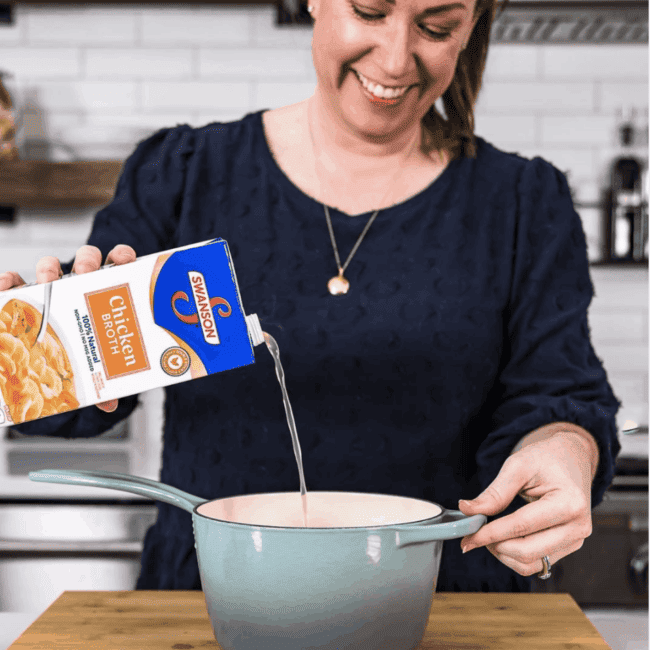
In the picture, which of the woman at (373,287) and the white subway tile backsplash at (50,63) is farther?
the white subway tile backsplash at (50,63)

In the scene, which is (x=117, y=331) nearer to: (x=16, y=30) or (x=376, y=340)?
(x=376, y=340)

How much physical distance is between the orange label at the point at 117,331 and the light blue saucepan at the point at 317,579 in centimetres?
9

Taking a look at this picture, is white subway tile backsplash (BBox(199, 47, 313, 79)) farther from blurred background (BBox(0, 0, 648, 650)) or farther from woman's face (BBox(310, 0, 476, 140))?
woman's face (BBox(310, 0, 476, 140))

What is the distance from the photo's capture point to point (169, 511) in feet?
2.82

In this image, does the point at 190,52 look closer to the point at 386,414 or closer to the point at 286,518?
the point at 386,414

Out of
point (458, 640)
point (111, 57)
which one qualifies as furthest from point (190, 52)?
point (458, 640)

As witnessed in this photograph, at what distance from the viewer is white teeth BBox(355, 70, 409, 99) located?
783 millimetres

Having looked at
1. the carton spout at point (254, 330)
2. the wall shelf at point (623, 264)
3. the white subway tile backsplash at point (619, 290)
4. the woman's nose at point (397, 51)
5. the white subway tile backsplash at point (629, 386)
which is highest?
the woman's nose at point (397, 51)

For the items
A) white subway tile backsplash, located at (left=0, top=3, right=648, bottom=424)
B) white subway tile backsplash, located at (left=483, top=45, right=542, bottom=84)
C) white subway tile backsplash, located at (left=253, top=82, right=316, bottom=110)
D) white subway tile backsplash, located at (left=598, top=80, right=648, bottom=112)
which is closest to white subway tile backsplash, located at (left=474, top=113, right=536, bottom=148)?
white subway tile backsplash, located at (left=0, top=3, right=648, bottom=424)

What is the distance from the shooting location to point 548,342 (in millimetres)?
813

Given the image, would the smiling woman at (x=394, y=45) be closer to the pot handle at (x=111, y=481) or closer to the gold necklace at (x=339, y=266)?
the gold necklace at (x=339, y=266)

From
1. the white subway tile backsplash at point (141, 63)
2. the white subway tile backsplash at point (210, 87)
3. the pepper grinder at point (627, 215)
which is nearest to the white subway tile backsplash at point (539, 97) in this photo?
the white subway tile backsplash at point (210, 87)

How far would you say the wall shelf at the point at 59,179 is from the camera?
1.90 m

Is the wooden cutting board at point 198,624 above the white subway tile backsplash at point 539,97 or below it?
below
